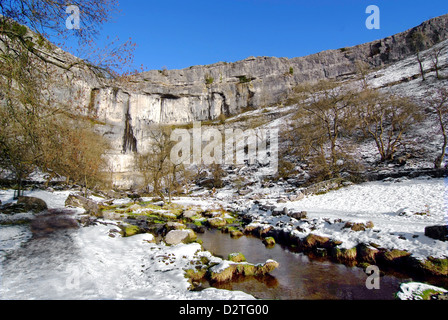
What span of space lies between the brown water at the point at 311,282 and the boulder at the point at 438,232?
2.14 m

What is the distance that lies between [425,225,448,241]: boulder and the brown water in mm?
2141

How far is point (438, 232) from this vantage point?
7.32m

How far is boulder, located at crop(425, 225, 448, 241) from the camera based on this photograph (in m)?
7.20

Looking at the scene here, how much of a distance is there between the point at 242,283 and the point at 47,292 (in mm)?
4621

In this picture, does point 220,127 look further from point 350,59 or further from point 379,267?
point 379,267

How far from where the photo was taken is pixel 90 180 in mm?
27484

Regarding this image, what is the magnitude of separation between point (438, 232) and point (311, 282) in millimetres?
4683

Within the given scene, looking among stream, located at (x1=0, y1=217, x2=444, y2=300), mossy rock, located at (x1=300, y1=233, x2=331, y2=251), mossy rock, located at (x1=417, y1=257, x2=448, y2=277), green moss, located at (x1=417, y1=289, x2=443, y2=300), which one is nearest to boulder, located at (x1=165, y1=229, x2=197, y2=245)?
stream, located at (x1=0, y1=217, x2=444, y2=300)

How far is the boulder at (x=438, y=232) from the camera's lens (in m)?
7.20

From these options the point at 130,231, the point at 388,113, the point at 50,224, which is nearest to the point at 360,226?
the point at 130,231

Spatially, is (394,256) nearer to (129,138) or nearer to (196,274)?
(196,274)

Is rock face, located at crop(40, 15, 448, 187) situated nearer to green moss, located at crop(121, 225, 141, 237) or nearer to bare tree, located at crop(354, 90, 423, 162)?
bare tree, located at crop(354, 90, 423, 162)

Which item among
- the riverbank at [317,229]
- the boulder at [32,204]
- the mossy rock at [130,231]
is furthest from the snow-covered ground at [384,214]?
the boulder at [32,204]
